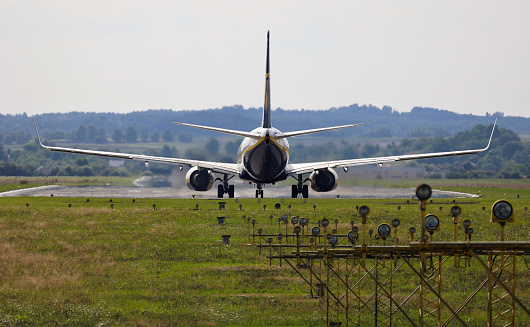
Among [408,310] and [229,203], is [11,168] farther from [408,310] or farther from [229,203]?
[408,310]

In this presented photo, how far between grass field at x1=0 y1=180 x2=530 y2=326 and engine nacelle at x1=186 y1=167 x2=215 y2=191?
2.35 metres

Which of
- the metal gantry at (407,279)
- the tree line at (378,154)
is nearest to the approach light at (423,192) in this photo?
the metal gantry at (407,279)

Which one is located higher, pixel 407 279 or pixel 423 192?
pixel 423 192

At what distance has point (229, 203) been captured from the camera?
82.4m

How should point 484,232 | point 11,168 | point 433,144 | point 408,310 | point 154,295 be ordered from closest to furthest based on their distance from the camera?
point 408,310, point 154,295, point 484,232, point 433,144, point 11,168

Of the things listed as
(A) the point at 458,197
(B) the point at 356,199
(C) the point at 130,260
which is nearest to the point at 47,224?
(C) the point at 130,260

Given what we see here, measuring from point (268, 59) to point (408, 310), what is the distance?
47.8 metres

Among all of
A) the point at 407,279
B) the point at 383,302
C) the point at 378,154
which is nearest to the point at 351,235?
the point at 383,302

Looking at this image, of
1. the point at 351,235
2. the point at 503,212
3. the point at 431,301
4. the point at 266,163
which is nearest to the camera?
the point at 503,212

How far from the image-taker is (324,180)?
7300cm

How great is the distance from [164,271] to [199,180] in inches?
1276

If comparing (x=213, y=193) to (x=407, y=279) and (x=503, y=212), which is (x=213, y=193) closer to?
(x=407, y=279)

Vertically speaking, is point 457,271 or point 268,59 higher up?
point 268,59

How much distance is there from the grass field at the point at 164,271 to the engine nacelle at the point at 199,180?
7.71 feet
